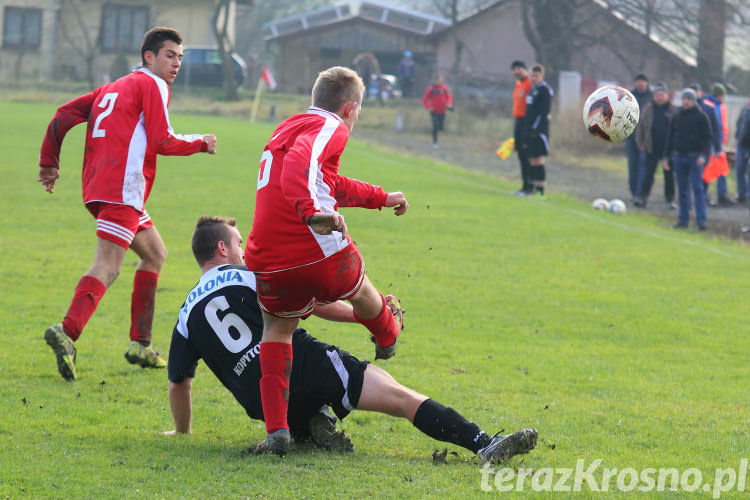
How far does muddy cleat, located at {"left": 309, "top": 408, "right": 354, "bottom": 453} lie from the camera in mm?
4695

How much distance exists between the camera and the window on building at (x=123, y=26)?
48.1 m

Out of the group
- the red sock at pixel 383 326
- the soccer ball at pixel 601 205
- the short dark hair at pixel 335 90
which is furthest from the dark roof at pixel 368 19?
the short dark hair at pixel 335 90

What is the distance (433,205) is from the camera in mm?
15430

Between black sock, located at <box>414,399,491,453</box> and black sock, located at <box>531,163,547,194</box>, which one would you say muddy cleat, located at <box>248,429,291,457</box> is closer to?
black sock, located at <box>414,399,491,453</box>

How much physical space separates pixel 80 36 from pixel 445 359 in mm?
45287

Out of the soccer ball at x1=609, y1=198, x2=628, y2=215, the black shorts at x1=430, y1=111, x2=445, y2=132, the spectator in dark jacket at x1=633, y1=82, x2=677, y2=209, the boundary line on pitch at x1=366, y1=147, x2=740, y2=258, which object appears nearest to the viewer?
the boundary line on pitch at x1=366, y1=147, x2=740, y2=258

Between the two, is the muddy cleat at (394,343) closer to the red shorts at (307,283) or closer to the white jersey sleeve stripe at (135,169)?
the red shorts at (307,283)

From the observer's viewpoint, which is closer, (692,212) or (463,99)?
(692,212)

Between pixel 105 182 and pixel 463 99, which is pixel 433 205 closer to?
pixel 105 182

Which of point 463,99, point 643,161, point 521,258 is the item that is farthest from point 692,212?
point 463,99

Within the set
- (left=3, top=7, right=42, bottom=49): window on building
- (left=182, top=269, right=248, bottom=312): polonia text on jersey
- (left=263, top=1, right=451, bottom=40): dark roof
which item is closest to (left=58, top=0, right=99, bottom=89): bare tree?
(left=3, top=7, right=42, bottom=49): window on building

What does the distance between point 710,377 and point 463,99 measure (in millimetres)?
31158

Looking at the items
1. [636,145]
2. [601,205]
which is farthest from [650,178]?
[601,205]

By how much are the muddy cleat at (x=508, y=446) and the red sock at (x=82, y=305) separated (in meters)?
2.85
